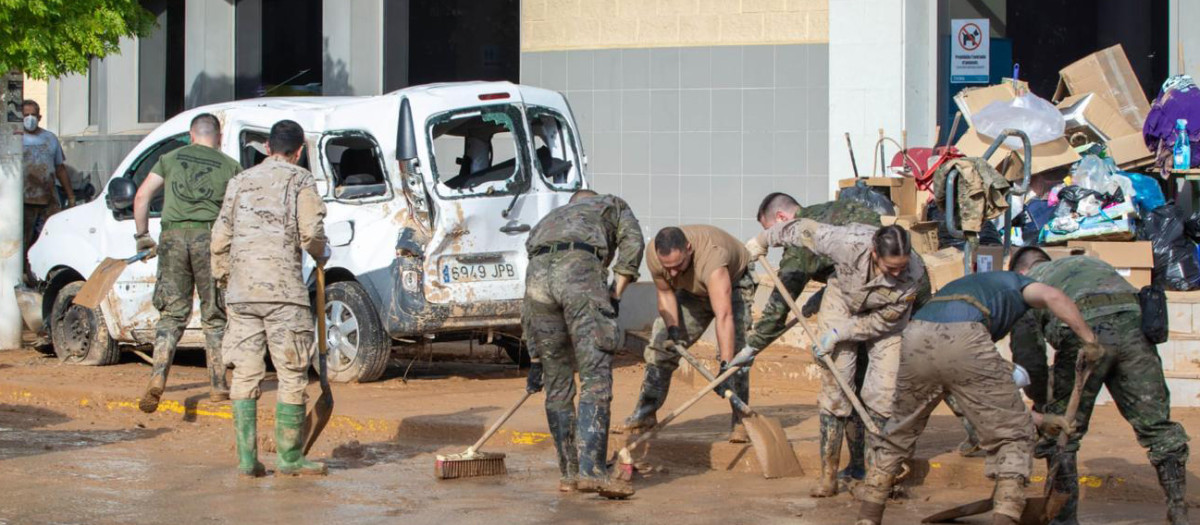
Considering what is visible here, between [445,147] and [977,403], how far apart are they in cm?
876

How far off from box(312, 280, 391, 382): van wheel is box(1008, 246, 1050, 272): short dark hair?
4895mm

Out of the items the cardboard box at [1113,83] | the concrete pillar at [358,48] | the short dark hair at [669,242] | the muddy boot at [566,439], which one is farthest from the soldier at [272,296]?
the concrete pillar at [358,48]

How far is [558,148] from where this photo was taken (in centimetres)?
1170

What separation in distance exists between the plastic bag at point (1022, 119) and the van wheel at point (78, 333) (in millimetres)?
7092

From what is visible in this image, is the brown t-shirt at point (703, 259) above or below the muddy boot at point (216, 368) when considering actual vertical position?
above

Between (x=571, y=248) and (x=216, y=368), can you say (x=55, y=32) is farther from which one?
(x=571, y=248)

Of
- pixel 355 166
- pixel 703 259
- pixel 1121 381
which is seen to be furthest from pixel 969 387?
pixel 355 166

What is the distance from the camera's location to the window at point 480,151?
36.4ft

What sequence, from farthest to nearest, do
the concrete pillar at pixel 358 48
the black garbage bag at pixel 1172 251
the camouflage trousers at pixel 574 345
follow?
the concrete pillar at pixel 358 48
the black garbage bag at pixel 1172 251
the camouflage trousers at pixel 574 345

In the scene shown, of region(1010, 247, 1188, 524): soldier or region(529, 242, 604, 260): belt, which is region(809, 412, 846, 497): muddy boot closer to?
region(1010, 247, 1188, 524): soldier

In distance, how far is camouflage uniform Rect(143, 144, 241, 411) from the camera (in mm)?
10141

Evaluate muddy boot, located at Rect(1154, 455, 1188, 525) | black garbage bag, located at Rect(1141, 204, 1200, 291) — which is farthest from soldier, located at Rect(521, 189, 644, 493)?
black garbage bag, located at Rect(1141, 204, 1200, 291)

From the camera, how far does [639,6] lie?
15070mm

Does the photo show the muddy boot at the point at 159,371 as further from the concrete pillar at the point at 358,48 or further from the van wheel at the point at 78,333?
the concrete pillar at the point at 358,48
